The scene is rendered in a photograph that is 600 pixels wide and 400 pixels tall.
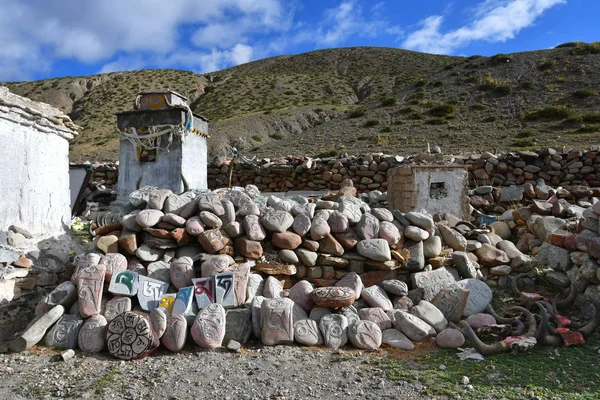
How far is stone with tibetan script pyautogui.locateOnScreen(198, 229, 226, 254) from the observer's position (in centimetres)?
506

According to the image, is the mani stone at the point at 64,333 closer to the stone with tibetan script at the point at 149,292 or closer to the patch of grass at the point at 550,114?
the stone with tibetan script at the point at 149,292

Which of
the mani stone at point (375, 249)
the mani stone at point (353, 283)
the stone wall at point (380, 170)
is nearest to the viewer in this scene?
the mani stone at point (353, 283)

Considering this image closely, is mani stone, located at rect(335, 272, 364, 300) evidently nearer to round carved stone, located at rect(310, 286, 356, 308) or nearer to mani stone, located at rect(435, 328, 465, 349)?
round carved stone, located at rect(310, 286, 356, 308)

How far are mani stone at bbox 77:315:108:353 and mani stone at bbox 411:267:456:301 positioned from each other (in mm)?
3400

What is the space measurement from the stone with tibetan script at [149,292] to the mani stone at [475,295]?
3234mm

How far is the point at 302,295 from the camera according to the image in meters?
4.79

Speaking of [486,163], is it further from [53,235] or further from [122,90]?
[122,90]

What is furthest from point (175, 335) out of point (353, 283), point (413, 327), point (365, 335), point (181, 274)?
point (413, 327)

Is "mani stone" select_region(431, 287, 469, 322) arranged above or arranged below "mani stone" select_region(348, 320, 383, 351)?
above

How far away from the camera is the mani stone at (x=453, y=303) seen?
4805 mm

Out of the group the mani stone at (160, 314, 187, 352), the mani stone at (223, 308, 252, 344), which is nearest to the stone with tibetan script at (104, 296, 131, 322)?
the mani stone at (160, 314, 187, 352)

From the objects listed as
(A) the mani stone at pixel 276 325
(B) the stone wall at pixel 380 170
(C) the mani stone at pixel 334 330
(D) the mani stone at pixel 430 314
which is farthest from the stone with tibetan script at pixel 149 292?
(B) the stone wall at pixel 380 170

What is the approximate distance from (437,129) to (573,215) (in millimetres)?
15731

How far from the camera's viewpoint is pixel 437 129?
874 inches
